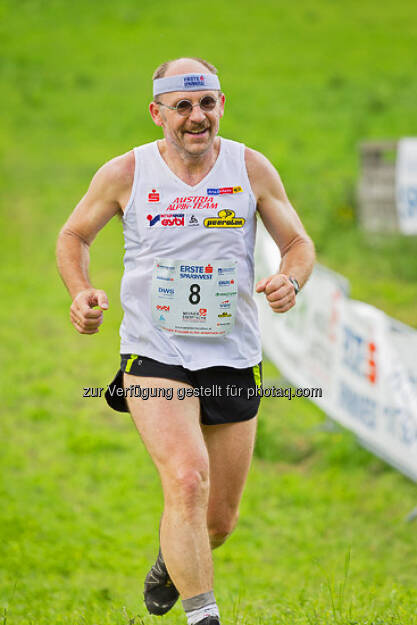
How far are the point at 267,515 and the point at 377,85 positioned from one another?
20466mm

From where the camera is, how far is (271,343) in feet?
32.6

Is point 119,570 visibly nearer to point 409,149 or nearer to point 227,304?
point 227,304

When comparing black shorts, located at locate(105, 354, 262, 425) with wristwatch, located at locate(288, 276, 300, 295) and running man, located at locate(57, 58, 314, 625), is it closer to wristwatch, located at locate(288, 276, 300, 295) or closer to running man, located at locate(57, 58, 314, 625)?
running man, located at locate(57, 58, 314, 625)

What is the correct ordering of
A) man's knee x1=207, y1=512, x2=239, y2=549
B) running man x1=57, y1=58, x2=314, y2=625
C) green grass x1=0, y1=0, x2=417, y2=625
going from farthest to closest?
green grass x1=0, y1=0, x2=417, y2=625 < man's knee x1=207, y1=512, x2=239, y2=549 < running man x1=57, y1=58, x2=314, y2=625

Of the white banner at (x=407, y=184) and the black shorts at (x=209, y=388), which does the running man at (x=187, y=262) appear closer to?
the black shorts at (x=209, y=388)

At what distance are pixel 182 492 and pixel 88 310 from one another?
0.85m

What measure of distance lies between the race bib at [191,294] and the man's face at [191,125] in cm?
50

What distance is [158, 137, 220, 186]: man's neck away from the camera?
174 inches

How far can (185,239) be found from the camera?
435cm

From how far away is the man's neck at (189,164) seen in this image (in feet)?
14.5

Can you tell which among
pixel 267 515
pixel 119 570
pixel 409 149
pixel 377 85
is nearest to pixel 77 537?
pixel 119 570

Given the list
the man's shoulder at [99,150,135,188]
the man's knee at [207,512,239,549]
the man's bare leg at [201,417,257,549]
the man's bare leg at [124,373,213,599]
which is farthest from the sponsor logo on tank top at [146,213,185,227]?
the man's knee at [207,512,239,549]

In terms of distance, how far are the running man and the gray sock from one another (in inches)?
15.5

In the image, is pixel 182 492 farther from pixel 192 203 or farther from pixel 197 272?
pixel 192 203
